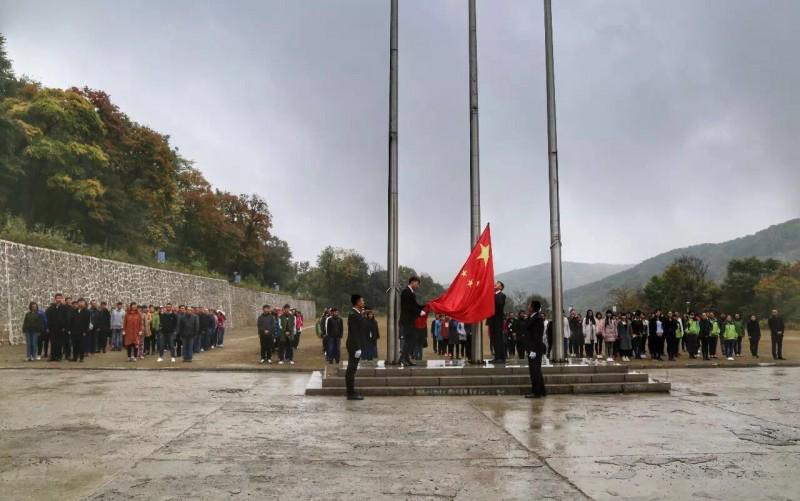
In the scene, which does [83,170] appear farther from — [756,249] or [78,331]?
[756,249]

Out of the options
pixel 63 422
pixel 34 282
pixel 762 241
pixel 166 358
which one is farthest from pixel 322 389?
pixel 762 241

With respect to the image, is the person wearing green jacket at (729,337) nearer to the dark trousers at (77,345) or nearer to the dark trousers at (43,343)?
the dark trousers at (77,345)

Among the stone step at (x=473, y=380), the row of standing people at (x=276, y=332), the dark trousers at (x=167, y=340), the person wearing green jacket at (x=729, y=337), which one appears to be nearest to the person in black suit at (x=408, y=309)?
the stone step at (x=473, y=380)

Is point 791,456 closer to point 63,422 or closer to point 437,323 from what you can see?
point 63,422

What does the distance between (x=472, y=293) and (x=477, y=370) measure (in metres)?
1.56

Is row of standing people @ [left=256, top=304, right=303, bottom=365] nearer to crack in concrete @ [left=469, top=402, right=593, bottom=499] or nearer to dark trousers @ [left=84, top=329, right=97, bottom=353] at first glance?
dark trousers @ [left=84, top=329, right=97, bottom=353]

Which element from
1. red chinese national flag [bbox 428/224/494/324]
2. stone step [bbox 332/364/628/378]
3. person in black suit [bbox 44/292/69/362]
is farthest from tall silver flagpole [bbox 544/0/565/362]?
person in black suit [bbox 44/292/69/362]

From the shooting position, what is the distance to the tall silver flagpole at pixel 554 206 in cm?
1355

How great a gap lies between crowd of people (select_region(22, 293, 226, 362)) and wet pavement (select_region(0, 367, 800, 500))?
7.18m

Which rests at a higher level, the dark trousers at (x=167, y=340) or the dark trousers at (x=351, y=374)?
the dark trousers at (x=167, y=340)

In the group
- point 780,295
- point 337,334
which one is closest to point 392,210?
point 337,334

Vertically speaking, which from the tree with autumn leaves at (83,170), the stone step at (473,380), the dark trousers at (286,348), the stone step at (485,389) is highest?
the tree with autumn leaves at (83,170)

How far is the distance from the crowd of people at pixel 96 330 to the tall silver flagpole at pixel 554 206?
429 inches

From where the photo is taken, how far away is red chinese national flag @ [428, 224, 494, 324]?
42.4 ft
